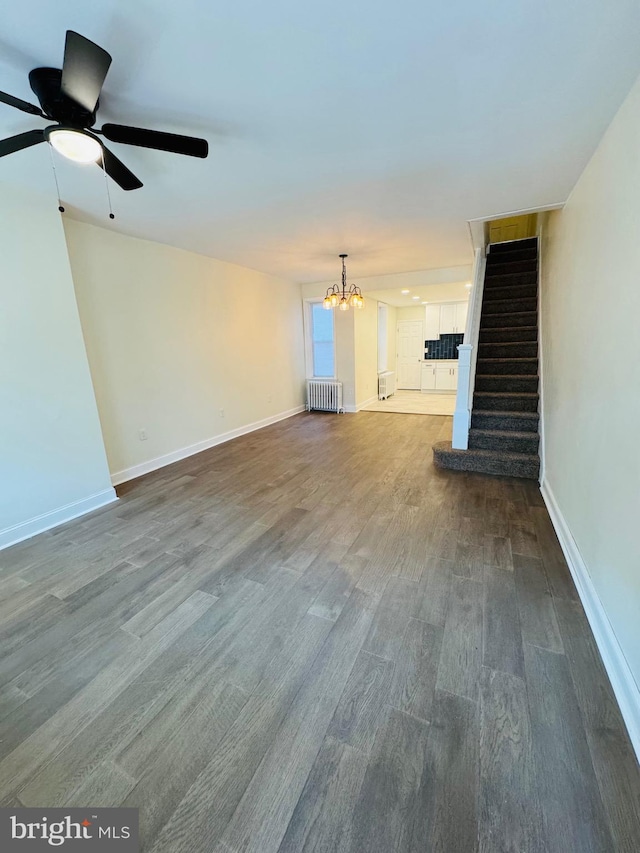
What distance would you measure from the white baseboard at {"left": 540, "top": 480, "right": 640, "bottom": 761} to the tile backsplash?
6.67 m

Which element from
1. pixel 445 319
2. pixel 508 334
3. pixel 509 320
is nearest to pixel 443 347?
pixel 445 319

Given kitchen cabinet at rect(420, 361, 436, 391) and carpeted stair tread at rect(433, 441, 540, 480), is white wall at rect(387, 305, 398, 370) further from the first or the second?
carpeted stair tread at rect(433, 441, 540, 480)

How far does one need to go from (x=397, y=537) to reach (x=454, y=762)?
4.34ft

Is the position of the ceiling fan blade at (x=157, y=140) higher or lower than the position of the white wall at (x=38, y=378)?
higher

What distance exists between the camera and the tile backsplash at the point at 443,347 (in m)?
8.13

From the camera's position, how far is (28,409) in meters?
2.53

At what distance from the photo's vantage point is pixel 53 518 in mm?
2705

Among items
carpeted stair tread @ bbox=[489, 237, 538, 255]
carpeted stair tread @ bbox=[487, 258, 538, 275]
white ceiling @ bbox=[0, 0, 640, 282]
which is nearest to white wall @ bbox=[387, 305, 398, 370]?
carpeted stair tread @ bbox=[489, 237, 538, 255]

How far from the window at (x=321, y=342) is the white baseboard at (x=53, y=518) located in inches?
177

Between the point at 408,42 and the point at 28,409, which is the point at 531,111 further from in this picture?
the point at 28,409

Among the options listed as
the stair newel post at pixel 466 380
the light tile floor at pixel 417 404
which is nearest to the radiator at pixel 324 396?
the light tile floor at pixel 417 404

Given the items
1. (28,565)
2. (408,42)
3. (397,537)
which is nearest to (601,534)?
(397,537)

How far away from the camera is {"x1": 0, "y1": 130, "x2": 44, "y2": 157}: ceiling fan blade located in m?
1.47

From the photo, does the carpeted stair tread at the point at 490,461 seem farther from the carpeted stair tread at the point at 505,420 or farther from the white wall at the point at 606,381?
the white wall at the point at 606,381
